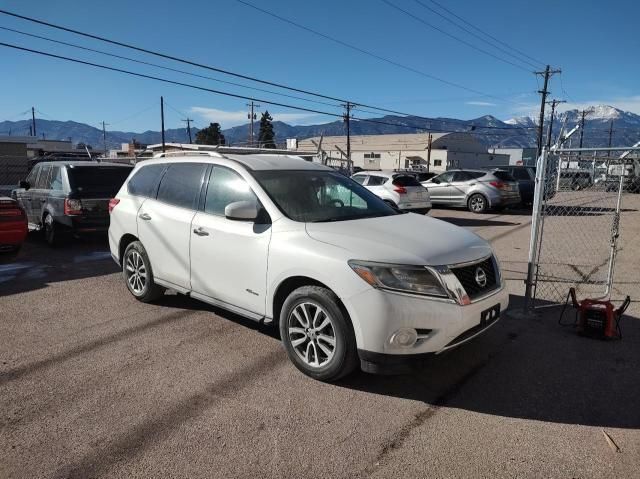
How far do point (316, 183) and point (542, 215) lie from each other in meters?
2.63

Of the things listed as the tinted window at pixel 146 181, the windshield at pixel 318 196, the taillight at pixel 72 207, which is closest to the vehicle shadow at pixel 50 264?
the taillight at pixel 72 207

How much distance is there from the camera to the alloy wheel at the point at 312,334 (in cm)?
361

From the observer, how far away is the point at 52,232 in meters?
9.36

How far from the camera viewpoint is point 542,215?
5.37 meters

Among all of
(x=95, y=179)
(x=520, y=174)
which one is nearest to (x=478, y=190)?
(x=520, y=174)

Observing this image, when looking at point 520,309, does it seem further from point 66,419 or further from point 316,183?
point 66,419

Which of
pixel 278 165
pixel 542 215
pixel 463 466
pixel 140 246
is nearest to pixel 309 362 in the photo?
pixel 463 466

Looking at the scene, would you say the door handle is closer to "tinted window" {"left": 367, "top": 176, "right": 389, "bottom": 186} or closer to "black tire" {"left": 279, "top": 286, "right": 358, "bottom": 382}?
"black tire" {"left": 279, "top": 286, "right": 358, "bottom": 382}

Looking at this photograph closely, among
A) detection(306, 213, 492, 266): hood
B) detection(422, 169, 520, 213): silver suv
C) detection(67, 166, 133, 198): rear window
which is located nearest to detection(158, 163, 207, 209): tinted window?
detection(306, 213, 492, 266): hood

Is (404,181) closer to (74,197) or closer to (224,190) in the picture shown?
(74,197)

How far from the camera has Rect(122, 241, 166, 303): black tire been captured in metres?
5.42

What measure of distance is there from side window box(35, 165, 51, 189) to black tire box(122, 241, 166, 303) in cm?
539

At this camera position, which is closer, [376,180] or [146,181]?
[146,181]

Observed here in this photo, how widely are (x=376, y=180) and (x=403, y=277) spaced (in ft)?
37.6
